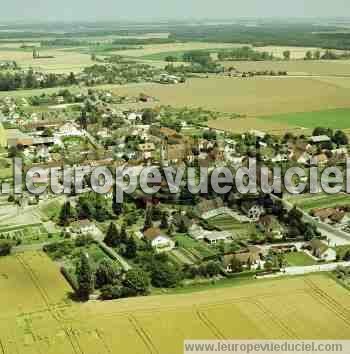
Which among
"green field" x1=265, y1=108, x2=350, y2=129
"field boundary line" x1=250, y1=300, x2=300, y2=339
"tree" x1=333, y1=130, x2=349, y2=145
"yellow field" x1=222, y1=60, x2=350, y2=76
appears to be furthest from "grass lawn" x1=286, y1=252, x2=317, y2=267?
"yellow field" x1=222, y1=60, x2=350, y2=76

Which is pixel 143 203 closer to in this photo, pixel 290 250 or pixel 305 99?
pixel 290 250

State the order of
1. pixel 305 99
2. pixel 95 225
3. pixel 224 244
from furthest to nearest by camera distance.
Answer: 1. pixel 305 99
2. pixel 95 225
3. pixel 224 244

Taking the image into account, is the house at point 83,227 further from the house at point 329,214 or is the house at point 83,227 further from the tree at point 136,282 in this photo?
the house at point 329,214

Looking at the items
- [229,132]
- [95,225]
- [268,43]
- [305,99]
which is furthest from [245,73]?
[95,225]

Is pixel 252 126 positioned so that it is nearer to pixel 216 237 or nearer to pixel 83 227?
pixel 216 237

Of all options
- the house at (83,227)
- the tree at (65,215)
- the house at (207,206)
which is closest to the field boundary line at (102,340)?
the house at (83,227)

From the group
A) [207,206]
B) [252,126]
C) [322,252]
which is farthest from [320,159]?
[322,252]
